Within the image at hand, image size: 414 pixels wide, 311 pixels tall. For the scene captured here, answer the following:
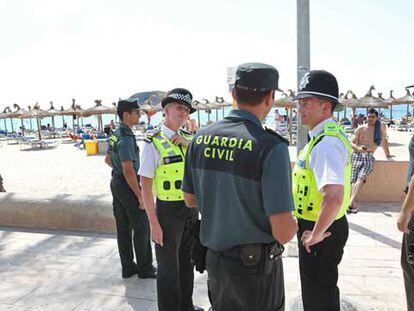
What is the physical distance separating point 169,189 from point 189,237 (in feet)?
1.46

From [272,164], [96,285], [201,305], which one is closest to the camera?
[272,164]

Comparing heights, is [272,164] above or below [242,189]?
above

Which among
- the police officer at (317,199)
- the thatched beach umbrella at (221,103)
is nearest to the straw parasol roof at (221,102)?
the thatched beach umbrella at (221,103)

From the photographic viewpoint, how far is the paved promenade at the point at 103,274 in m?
3.42

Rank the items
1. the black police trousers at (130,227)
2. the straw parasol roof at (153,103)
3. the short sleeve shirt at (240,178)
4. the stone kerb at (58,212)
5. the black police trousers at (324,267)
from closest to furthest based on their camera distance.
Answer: the short sleeve shirt at (240,178) → the black police trousers at (324,267) → the black police trousers at (130,227) → the stone kerb at (58,212) → the straw parasol roof at (153,103)

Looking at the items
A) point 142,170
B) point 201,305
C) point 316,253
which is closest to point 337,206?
point 316,253

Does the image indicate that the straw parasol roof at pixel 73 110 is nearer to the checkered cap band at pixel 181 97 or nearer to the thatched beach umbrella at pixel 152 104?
the thatched beach umbrella at pixel 152 104

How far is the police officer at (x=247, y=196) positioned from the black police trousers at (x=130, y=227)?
6.32 feet

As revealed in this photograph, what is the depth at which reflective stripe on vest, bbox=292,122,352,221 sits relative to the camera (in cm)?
233

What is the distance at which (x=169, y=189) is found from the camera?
2820mm

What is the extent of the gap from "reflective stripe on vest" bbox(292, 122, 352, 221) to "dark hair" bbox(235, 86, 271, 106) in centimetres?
65

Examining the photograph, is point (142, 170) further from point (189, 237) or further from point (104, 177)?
point (104, 177)

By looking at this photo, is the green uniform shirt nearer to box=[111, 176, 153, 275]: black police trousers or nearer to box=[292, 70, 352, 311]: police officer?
box=[111, 176, 153, 275]: black police trousers

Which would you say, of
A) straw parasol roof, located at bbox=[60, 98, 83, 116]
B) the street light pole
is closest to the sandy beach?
the street light pole
